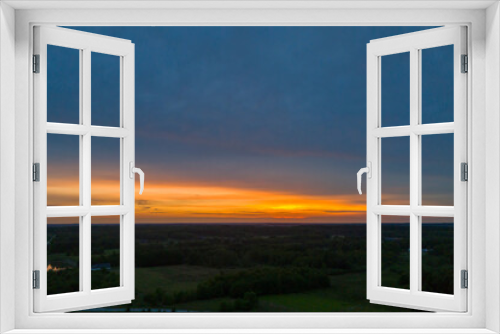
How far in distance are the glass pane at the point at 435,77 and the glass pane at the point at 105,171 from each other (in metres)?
3.88

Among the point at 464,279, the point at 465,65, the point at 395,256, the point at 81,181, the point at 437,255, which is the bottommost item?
the point at 395,256

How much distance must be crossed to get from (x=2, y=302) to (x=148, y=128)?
4.75 metres

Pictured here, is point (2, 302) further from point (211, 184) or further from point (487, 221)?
point (211, 184)

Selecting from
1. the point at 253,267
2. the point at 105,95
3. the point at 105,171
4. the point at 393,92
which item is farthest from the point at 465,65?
the point at 253,267

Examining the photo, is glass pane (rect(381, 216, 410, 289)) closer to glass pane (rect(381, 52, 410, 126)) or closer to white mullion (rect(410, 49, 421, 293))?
glass pane (rect(381, 52, 410, 126))

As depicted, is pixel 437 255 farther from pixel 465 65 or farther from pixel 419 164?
pixel 465 65

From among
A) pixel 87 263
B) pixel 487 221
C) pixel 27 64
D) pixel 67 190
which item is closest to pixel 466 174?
pixel 487 221

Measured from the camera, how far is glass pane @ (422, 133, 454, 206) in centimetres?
425

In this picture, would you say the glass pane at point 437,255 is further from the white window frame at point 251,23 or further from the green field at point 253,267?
the green field at point 253,267

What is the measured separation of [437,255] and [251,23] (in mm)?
3375

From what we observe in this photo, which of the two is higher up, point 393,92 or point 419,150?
point 393,92

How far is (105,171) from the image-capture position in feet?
18.7

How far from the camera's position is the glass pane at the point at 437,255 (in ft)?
7.93

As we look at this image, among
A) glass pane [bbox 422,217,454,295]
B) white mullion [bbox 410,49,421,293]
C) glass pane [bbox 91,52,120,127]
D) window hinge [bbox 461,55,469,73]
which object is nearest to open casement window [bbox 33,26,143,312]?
white mullion [bbox 410,49,421,293]
